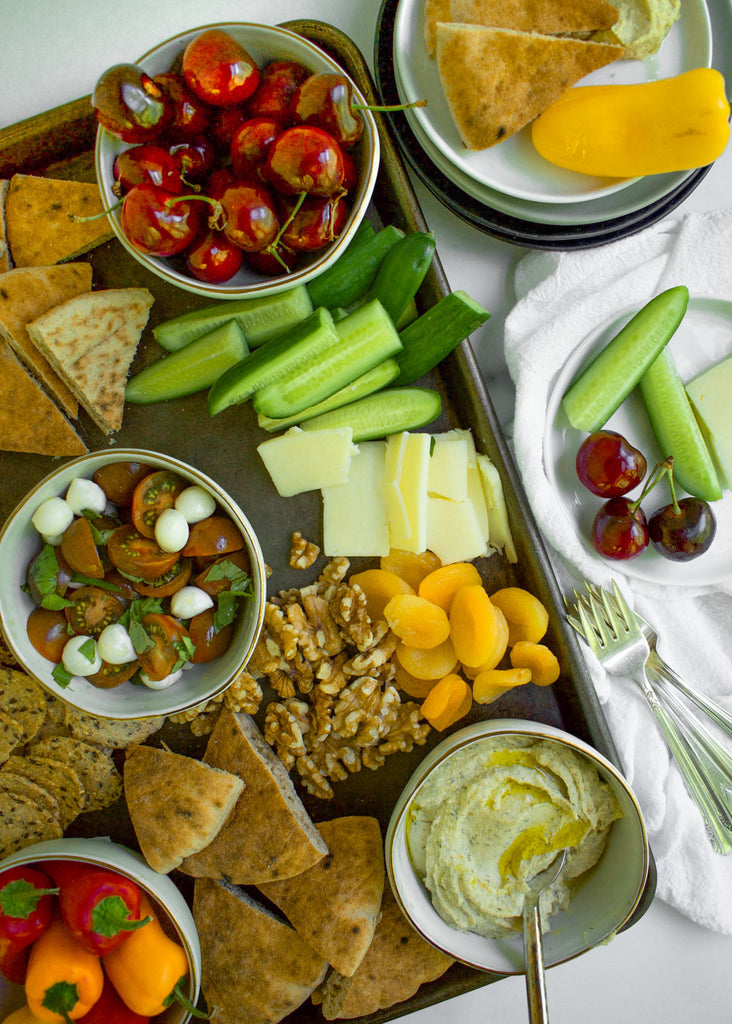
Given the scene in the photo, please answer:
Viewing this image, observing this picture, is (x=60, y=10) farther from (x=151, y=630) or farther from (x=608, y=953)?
(x=608, y=953)

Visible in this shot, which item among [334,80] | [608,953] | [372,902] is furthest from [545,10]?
[608,953]

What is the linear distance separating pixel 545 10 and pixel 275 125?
53cm

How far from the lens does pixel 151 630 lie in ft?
4.51

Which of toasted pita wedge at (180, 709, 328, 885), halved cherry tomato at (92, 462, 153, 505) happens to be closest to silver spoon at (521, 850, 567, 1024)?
toasted pita wedge at (180, 709, 328, 885)

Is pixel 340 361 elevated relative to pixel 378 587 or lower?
elevated

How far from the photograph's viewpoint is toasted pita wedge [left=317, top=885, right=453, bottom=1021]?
145 centimetres

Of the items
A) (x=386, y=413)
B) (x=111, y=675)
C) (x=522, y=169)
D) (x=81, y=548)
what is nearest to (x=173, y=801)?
(x=111, y=675)

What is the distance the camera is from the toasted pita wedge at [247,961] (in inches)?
57.3

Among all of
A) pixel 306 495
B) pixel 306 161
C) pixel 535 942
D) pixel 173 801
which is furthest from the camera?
pixel 306 495

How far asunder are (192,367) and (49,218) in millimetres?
402

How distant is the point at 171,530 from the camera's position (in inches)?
52.8

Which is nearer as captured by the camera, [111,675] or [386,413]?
[111,675]

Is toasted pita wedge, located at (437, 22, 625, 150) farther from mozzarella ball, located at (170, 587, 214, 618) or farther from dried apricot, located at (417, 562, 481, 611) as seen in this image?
mozzarella ball, located at (170, 587, 214, 618)

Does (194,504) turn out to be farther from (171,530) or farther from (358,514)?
(358,514)
